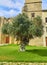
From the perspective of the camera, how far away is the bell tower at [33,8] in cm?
4841

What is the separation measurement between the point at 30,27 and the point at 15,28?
1826mm

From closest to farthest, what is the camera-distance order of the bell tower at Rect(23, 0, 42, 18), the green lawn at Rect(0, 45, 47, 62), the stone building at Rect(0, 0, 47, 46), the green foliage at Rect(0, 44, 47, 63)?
the green foliage at Rect(0, 44, 47, 63) → the green lawn at Rect(0, 45, 47, 62) → the stone building at Rect(0, 0, 47, 46) → the bell tower at Rect(23, 0, 42, 18)

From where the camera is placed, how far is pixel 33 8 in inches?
1921

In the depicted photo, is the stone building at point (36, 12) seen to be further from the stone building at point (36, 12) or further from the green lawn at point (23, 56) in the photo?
the green lawn at point (23, 56)

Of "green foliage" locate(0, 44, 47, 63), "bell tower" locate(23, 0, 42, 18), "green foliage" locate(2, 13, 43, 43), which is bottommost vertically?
"green foliage" locate(0, 44, 47, 63)

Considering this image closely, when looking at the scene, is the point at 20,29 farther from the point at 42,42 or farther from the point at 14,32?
the point at 42,42

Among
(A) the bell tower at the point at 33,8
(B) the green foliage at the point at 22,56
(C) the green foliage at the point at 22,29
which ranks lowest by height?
(B) the green foliage at the point at 22,56

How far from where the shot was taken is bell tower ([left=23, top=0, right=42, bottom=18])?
4841cm

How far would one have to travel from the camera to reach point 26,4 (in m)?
49.2

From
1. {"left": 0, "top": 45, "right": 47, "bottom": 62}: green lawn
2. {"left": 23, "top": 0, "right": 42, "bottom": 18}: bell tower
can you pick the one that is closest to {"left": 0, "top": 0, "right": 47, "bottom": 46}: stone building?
{"left": 23, "top": 0, "right": 42, "bottom": 18}: bell tower

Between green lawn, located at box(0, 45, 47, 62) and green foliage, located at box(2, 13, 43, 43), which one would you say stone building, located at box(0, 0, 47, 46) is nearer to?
green foliage, located at box(2, 13, 43, 43)

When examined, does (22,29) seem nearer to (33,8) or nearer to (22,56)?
(22,56)

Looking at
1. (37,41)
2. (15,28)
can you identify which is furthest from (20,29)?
(37,41)

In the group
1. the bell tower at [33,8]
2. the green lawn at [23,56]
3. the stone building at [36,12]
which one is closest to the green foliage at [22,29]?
the green lawn at [23,56]
